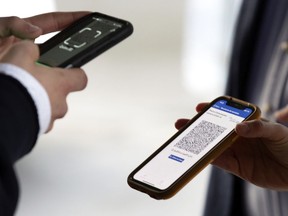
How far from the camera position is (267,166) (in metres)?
0.93

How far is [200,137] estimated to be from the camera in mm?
851

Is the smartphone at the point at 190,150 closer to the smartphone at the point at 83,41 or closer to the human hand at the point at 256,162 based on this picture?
the human hand at the point at 256,162

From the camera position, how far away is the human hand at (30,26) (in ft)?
2.57

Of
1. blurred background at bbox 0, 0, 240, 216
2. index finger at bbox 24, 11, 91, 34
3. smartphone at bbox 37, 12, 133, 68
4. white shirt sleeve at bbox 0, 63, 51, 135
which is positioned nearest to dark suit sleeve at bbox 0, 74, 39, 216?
white shirt sleeve at bbox 0, 63, 51, 135

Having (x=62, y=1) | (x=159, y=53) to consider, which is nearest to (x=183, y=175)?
(x=159, y=53)

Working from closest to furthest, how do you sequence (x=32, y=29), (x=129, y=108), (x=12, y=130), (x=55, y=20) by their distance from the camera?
(x=12, y=130) → (x=32, y=29) → (x=55, y=20) → (x=129, y=108)

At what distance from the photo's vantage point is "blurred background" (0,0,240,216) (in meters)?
1.98

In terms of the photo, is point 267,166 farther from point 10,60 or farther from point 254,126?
point 10,60

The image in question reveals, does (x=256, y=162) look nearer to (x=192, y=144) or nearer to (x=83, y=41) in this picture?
(x=192, y=144)

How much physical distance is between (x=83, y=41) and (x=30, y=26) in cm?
6

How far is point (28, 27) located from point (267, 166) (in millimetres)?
383

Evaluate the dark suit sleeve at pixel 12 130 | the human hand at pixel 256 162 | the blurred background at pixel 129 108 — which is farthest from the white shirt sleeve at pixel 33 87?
the blurred background at pixel 129 108

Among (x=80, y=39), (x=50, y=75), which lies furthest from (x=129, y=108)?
(x=50, y=75)

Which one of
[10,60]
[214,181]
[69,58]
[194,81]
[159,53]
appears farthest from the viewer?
[159,53]
